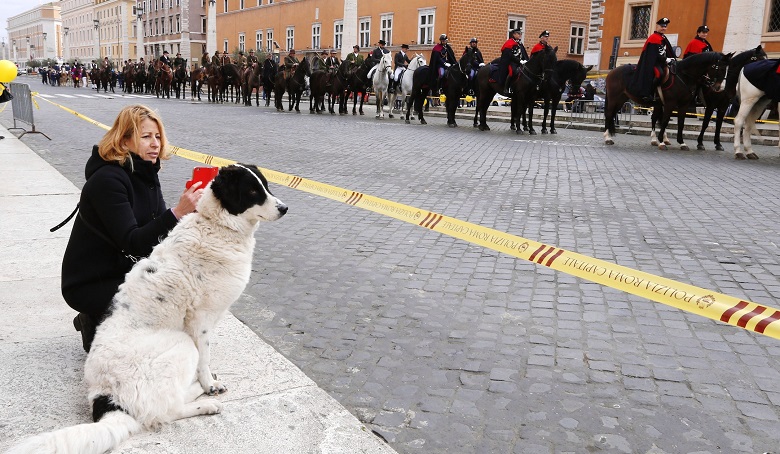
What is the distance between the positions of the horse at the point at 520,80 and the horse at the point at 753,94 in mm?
5247

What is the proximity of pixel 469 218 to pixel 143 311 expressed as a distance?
503 cm

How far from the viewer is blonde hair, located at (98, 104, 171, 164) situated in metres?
3.45

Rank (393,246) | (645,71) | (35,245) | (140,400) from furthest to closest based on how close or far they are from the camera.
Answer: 1. (645,71)
2. (393,246)
3. (35,245)
4. (140,400)

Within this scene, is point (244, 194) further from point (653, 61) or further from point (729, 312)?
point (653, 61)

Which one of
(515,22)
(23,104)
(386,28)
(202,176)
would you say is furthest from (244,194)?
(386,28)

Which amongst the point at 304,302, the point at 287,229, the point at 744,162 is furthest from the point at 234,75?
the point at 304,302

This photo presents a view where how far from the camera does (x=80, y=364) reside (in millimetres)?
3588

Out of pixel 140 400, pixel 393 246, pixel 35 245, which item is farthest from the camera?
pixel 393 246

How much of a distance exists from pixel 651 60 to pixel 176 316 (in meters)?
14.0

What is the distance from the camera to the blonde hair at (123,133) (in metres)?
3.45

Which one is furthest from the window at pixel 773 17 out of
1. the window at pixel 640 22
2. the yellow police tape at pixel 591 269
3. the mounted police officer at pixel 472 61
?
the yellow police tape at pixel 591 269

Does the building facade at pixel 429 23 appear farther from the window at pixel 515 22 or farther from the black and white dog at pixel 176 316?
the black and white dog at pixel 176 316

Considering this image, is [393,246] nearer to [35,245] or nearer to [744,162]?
[35,245]

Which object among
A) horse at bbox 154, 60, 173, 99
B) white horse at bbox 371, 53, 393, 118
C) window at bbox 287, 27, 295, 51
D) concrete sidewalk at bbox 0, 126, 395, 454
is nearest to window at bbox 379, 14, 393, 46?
window at bbox 287, 27, 295, 51
